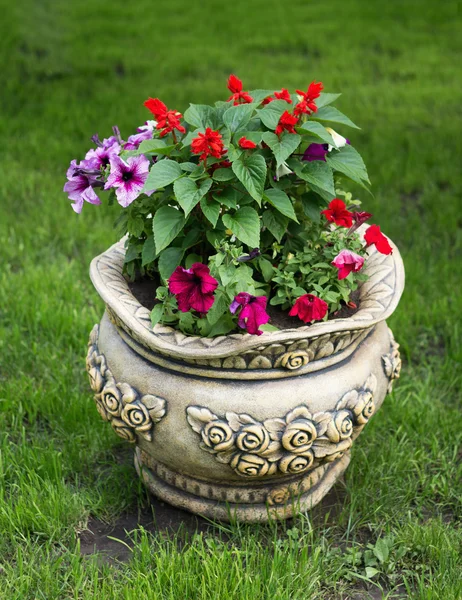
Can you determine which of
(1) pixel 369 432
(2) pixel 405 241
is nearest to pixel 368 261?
(1) pixel 369 432

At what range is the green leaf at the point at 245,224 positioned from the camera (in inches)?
77.4

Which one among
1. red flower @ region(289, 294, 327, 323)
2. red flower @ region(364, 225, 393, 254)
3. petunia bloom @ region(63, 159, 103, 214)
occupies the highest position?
petunia bloom @ region(63, 159, 103, 214)

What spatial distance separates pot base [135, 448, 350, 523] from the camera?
236 centimetres

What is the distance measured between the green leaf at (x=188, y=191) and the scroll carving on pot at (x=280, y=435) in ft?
1.83

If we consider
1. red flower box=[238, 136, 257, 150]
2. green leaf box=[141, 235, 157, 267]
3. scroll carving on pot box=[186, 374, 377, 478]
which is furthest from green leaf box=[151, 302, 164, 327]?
red flower box=[238, 136, 257, 150]

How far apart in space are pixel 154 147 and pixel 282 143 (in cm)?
35

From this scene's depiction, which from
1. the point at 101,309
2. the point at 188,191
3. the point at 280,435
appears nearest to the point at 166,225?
the point at 188,191

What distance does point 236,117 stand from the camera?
2107 mm

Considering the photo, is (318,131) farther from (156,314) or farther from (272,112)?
(156,314)

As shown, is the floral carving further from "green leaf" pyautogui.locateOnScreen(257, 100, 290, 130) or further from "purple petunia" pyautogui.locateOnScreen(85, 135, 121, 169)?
"purple petunia" pyautogui.locateOnScreen(85, 135, 121, 169)

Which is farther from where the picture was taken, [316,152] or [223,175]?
[316,152]

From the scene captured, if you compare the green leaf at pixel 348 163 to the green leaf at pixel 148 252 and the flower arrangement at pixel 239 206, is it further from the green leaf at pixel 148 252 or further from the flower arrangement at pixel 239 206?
the green leaf at pixel 148 252

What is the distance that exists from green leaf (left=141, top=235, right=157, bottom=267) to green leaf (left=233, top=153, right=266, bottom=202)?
0.37 m

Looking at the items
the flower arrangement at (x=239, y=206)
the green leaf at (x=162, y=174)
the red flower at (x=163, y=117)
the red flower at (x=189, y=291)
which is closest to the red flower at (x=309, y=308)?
the flower arrangement at (x=239, y=206)
